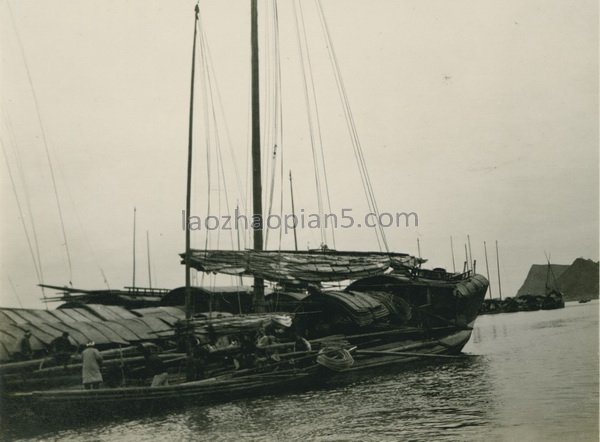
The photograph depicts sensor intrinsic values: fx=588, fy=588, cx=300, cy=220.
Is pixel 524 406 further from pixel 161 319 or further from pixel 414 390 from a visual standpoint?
pixel 161 319

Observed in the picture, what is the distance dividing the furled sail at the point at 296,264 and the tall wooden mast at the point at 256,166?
0.89 meters

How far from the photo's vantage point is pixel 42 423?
13359mm

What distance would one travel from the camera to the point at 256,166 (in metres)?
22.3

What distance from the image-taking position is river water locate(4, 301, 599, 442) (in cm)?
1252

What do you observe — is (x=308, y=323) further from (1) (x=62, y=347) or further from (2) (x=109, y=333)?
(1) (x=62, y=347)

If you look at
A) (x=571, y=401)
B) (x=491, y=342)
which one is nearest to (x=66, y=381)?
(x=571, y=401)

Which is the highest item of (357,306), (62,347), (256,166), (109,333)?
(256,166)

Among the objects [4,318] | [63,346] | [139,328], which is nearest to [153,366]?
[63,346]

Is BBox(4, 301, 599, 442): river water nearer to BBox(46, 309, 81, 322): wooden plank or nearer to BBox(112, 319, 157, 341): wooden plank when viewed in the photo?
BBox(112, 319, 157, 341): wooden plank

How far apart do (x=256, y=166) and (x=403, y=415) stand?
11.3 metres

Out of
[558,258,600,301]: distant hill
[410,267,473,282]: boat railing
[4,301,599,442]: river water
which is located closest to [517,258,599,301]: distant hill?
[558,258,600,301]: distant hill

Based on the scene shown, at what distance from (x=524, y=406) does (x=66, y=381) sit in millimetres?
11878

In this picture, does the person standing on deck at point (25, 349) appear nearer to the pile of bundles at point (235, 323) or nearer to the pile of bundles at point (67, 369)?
the pile of bundles at point (67, 369)

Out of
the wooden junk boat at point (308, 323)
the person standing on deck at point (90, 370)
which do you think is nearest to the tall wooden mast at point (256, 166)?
the wooden junk boat at point (308, 323)
